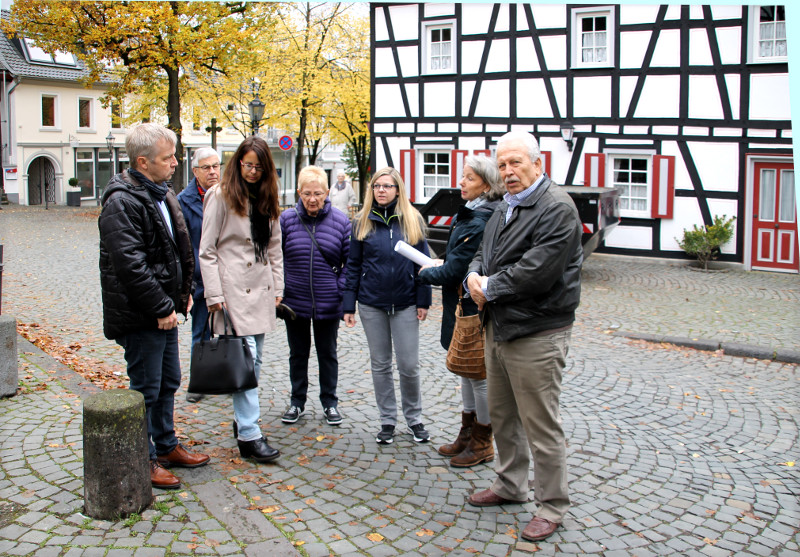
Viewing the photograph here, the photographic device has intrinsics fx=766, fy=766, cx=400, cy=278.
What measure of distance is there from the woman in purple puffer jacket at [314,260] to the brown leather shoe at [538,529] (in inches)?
81.5

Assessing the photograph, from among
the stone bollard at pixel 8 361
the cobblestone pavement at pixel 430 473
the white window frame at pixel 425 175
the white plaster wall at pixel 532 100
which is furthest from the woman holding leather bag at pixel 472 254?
the white window frame at pixel 425 175

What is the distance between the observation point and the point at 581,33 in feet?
57.3

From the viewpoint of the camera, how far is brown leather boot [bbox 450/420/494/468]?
189 inches

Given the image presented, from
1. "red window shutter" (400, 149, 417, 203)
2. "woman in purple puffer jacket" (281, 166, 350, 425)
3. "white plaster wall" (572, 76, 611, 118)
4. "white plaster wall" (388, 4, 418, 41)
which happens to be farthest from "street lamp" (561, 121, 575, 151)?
"woman in purple puffer jacket" (281, 166, 350, 425)

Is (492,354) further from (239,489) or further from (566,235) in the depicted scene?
(239,489)

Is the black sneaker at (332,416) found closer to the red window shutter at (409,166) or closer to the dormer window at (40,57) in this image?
the red window shutter at (409,166)

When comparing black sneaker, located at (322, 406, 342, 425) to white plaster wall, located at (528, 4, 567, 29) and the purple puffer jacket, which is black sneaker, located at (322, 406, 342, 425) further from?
white plaster wall, located at (528, 4, 567, 29)

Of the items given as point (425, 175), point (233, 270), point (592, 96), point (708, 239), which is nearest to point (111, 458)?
point (233, 270)

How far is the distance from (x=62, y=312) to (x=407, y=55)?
1298cm

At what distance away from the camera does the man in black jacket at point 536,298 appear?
3.71 meters

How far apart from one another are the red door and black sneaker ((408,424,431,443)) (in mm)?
12607

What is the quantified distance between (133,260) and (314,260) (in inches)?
62.9

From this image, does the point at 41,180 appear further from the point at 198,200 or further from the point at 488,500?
the point at 488,500

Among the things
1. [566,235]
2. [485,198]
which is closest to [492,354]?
[566,235]
